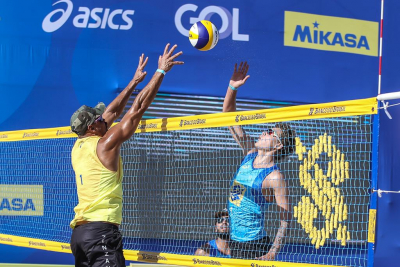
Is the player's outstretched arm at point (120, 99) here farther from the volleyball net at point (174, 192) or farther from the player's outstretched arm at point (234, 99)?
the player's outstretched arm at point (234, 99)

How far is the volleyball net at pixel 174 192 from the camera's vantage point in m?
5.09

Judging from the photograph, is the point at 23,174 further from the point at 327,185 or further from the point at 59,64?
the point at 327,185

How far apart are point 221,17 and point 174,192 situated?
9.30ft

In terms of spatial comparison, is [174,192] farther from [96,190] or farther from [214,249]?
[96,190]

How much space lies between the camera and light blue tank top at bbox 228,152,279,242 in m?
4.76

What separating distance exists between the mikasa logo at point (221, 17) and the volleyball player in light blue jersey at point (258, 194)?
11.3 ft

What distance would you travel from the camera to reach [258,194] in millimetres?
4781

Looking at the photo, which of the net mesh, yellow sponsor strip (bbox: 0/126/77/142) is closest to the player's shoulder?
the net mesh

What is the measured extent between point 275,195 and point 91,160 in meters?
1.56

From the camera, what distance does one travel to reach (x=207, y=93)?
7953 millimetres

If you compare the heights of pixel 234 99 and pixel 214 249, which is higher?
pixel 234 99

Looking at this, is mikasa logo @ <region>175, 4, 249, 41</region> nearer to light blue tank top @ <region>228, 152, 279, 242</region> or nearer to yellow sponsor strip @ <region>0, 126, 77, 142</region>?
yellow sponsor strip @ <region>0, 126, 77, 142</region>

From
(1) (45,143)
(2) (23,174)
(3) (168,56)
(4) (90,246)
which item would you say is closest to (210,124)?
(3) (168,56)

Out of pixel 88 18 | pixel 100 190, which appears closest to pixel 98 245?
→ pixel 100 190
